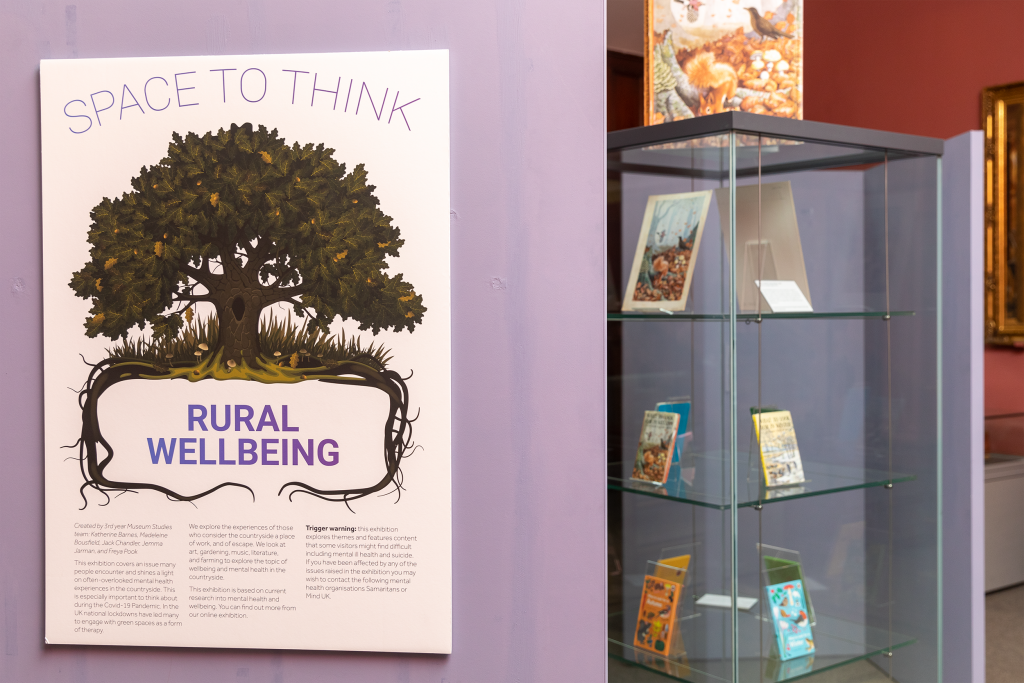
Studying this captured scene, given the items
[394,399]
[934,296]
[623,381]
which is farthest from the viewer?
[623,381]

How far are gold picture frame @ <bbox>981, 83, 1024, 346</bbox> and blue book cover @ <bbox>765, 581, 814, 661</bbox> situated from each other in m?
2.71

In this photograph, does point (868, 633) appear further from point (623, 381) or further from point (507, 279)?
point (507, 279)

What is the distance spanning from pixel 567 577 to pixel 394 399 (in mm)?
402

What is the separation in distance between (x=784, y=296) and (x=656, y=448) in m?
0.47

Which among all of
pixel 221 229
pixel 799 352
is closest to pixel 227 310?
pixel 221 229

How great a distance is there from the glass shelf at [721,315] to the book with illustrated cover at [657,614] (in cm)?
68

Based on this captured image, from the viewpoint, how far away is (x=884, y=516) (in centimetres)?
194

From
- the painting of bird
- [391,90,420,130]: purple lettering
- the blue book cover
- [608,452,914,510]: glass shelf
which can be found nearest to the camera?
[391,90,420,130]: purple lettering

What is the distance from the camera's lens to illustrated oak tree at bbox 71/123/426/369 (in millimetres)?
1208

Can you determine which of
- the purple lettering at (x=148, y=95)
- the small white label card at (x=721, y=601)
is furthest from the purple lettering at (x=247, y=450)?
the small white label card at (x=721, y=601)

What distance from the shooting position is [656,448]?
74.2 inches

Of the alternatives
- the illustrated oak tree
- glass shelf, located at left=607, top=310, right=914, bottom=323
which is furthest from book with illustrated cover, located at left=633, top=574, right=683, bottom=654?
the illustrated oak tree

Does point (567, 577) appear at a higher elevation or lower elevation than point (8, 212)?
lower

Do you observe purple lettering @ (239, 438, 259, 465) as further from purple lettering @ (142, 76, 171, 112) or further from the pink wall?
the pink wall
